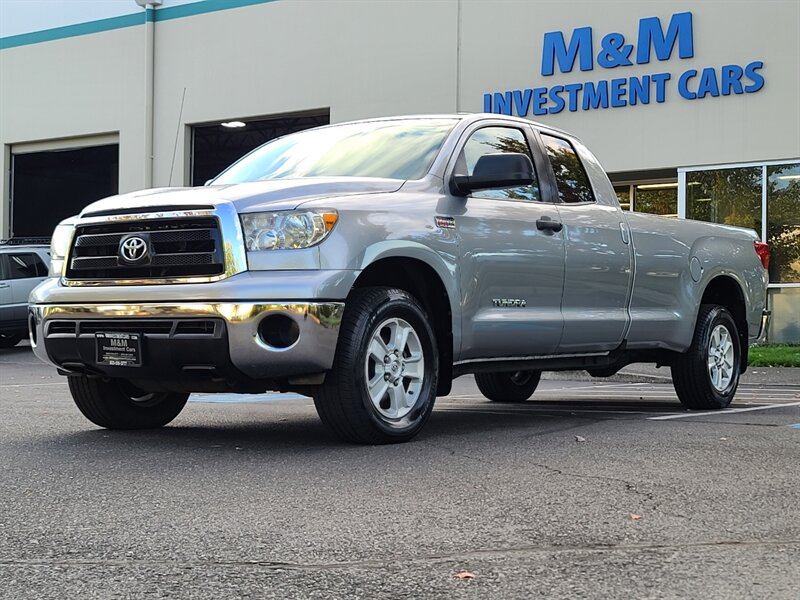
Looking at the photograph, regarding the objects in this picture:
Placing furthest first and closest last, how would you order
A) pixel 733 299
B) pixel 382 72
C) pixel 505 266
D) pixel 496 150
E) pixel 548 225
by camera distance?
pixel 382 72 < pixel 733 299 < pixel 496 150 < pixel 548 225 < pixel 505 266

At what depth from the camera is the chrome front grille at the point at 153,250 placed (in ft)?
18.5

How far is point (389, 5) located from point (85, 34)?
27.9 feet

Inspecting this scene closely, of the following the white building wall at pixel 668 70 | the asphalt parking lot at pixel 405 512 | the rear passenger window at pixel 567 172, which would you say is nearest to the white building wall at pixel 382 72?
the white building wall at pixel 668 70

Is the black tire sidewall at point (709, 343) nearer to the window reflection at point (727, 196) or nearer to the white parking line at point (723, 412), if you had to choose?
the white parking line at point (723, 412)

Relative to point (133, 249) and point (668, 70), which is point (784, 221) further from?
point (133, 249)

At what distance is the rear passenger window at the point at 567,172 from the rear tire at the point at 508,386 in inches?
79.4

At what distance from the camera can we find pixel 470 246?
639 cm

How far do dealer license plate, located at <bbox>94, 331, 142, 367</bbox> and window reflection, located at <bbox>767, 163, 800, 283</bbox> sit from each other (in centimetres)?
1471

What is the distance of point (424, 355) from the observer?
6105 millimetres

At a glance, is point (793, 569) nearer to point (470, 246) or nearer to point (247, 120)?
point (470, 246)

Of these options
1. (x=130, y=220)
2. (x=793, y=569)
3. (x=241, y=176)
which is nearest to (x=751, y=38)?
(x=241, y=176)

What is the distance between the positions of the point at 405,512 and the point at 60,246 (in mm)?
3041

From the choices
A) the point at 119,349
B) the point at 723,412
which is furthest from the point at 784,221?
the point at 119,349

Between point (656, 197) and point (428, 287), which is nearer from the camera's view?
point (428, 287)
